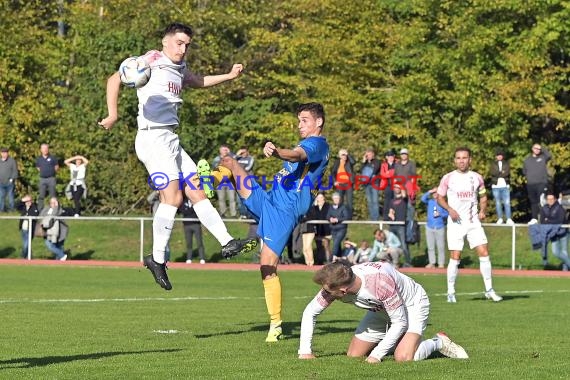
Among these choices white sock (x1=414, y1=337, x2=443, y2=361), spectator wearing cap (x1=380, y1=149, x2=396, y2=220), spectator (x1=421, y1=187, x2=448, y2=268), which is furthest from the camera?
spectator wearing cap (x1=380, y1=149, x2=396, y2=220)

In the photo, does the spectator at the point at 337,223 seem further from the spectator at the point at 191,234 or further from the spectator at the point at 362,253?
the spectator at the point at 191,234

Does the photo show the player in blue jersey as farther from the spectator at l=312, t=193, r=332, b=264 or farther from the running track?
the spectator at l=312, t=193, r=332, b=264

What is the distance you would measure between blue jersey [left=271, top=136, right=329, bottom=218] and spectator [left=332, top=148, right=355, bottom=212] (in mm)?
19283

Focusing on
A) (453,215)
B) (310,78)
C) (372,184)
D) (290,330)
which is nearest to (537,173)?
(372,184)

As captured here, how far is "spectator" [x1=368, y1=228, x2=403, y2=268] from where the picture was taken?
97.1 ft

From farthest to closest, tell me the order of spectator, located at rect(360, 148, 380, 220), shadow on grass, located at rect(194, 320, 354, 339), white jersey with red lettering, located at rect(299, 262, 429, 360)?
spectator, located at rect(360, 148, 380, 220)
shadow on grass, located at rect(194, 320, 354, 339)
white jersey with red lettering, located at rect(299, 262, 429, 360)

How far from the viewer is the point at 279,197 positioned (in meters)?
13.2

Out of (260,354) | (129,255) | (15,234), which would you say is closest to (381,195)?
(129,255)

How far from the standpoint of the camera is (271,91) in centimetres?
4644

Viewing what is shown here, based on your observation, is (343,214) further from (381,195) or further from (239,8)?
(239,8)

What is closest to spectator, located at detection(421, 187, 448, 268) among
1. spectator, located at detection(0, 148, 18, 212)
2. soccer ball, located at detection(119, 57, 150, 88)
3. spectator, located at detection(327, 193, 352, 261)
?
spectator, located at detection(327, 193, 352, 261)

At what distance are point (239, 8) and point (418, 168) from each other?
10381mm

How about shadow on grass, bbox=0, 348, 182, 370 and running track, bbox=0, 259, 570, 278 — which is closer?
shadow on grass, bbox=0, 348, 182, 370

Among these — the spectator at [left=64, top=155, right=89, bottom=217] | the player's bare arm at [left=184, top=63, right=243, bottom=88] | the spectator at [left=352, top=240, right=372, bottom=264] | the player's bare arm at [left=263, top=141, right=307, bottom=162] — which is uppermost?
the player's bare arm at [left=184, top=63, right=243, bottom=88]
